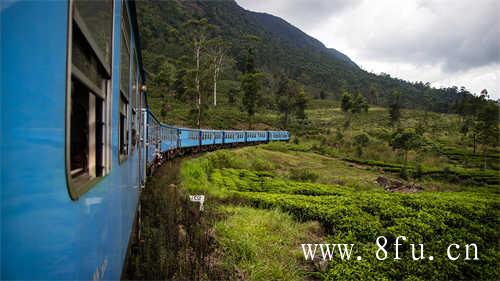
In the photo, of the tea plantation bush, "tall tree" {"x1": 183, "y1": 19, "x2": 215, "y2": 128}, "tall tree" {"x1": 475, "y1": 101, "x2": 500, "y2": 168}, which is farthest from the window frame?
"tall tree" {"x1": 475, "y1": 101, "x2": 500, "y2": 168}

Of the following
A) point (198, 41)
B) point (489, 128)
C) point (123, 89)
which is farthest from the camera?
point (198, 41)

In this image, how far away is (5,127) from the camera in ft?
2.51

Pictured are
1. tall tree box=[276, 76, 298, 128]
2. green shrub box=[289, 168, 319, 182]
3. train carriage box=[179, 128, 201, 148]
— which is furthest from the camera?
tall tree box=[276, 76, 298, 128]

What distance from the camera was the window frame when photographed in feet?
3.45

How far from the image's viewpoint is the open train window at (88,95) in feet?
3.85

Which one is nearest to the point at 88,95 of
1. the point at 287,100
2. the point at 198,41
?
the point at 198,41

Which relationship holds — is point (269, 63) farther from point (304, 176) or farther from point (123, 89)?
point (123, 89)

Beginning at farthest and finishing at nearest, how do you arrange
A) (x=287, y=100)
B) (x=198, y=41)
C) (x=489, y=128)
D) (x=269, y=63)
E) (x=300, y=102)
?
(x=269, y=63), (x=287, y=100), (x=300, y=102), (x=198, y=41), (x=489, y=128)

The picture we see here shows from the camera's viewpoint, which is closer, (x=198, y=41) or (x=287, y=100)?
(x=198, y=41)

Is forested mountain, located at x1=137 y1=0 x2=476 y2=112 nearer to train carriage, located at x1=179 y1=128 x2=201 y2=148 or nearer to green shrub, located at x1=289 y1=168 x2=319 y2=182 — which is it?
train carriage, located at x1=179 y1=128 x2=201 y2=148

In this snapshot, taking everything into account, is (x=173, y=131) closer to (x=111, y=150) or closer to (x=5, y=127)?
(x=111, y=150)

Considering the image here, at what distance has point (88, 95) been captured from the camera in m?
1.60

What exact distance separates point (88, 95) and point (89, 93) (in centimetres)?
2

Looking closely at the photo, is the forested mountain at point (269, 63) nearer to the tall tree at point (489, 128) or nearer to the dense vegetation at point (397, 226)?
the tall tree at point (489, 128)
